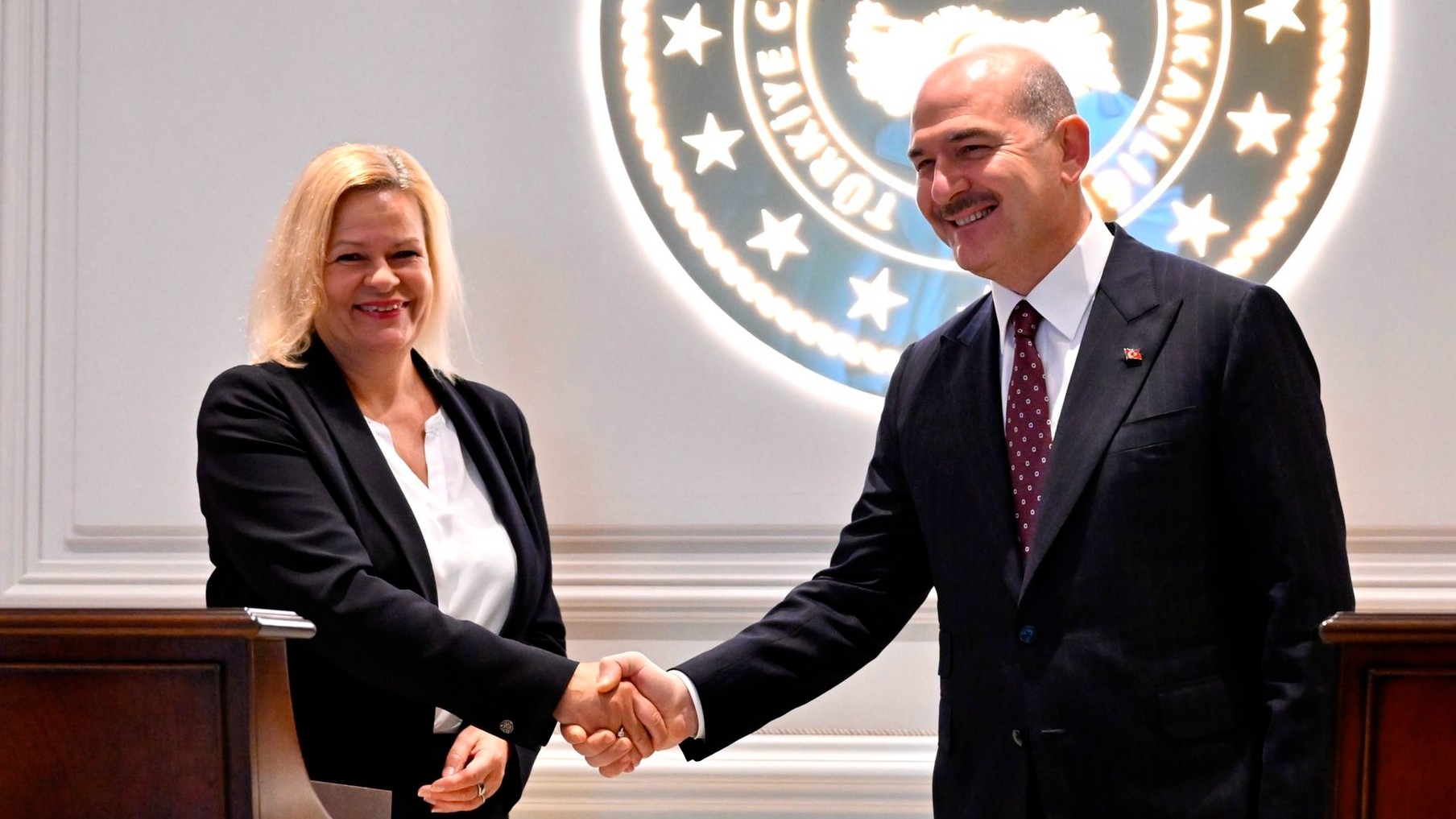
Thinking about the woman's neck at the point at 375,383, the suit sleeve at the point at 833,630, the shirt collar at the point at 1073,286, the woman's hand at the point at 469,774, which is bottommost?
the woman's hand at the point at 469,774

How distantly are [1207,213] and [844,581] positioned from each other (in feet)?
3.36

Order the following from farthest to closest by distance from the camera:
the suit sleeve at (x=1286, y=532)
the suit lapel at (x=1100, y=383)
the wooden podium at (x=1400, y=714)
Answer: the suit lapel at (x=1100, y=383), the suit sleeve at (x=1286, y=532), the wooden podium at (x=1400, y=714)

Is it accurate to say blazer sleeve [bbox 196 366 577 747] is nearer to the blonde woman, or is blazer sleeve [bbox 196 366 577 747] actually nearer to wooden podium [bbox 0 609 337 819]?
the blonde woman

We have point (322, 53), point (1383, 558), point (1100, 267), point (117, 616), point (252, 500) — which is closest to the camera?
point (117, 616)

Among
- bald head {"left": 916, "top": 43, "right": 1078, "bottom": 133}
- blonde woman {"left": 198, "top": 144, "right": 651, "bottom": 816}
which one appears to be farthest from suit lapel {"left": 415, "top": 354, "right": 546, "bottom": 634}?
bald head {"left": 916, "top": 43, "right": 1078, "bottom": 133}

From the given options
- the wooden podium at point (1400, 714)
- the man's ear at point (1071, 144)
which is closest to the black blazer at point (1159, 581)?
the man's ear at point (1071, 144)

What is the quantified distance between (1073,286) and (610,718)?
3.15 feet

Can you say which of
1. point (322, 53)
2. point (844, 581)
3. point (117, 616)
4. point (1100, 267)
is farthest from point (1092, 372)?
point (322, 53)

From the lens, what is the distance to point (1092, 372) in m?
1.85

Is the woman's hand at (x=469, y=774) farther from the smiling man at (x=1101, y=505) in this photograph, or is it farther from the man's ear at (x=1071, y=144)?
the man's ear at (x=1071, y=144)

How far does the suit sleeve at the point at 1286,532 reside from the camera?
169cm

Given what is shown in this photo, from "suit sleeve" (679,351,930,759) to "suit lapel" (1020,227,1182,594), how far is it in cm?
42

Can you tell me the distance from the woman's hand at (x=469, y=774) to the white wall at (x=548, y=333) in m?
0.66

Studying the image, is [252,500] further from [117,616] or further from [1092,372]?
[1092,372]
